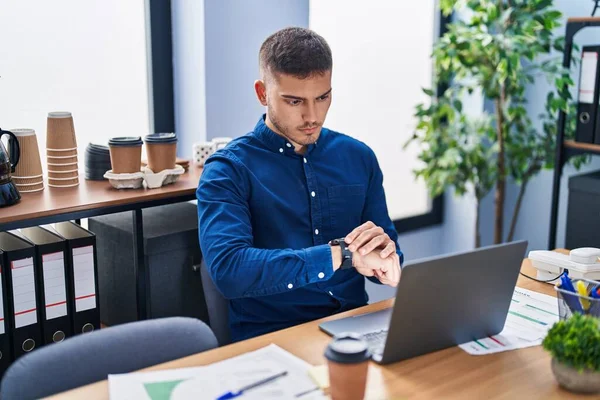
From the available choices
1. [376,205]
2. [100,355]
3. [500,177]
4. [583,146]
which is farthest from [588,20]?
[100,355]

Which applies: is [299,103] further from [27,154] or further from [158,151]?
[27,154]

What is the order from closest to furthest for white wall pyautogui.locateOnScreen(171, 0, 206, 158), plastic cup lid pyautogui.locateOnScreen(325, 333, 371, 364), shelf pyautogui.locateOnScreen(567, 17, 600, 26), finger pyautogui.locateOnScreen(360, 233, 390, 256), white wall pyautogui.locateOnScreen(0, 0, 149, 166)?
plastic cup lid pyautogui.locateOnScreen(325, 333, 371, 364) < finger pyautogui.locateOnScreen(360, 233, 390, 256) < white wall pyautogui.locateOnScreen(0, 0, 149, 166) < white wall pyautogui.locateOnScreen(171, 0, 206, 158) < shelf pyautogui.locateOnScreen(567, 17, 600, 26)

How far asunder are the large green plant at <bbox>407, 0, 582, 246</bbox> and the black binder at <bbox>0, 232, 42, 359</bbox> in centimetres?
188

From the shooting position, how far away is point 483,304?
1.37 meters

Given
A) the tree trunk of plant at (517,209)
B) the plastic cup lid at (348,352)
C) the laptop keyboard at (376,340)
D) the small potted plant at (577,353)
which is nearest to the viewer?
the plastic cup lid at (348,352)

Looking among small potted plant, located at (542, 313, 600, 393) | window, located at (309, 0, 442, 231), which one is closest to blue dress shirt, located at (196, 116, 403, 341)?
small potted plant, located at (542, 313, 600, 393)

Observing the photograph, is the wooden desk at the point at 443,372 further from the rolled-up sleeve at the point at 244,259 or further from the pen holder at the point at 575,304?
the rolled-up sleeve at the point at 244,259

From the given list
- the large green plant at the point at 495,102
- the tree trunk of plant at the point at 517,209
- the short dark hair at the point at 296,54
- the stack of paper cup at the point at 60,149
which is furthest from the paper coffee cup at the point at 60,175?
the tree trunk of plant at the point at 517,209

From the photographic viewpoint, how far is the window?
3172mm

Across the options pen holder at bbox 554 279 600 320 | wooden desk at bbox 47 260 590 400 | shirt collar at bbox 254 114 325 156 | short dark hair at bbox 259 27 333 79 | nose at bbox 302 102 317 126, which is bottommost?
wooden desk at bbox 47 260 590 400

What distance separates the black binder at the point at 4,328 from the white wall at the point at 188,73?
0.92 metres

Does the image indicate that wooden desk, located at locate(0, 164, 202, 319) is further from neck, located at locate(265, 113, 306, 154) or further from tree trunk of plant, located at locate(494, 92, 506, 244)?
tree trunk of plant, located at locate(494, 92, 506, 244)

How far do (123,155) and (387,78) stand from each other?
1688 millimetres

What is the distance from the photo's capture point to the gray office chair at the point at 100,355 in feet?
3.99
